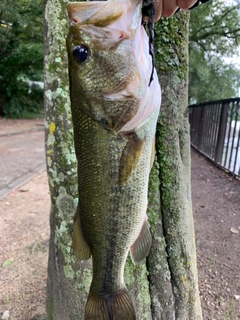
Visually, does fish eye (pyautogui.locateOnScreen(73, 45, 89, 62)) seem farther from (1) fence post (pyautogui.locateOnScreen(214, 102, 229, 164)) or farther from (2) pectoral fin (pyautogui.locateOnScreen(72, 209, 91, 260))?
(1) fence post (pyautogui.locateOnScreen(214, 102, 229, 164))

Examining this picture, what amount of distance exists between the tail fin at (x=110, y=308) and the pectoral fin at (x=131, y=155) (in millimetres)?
574

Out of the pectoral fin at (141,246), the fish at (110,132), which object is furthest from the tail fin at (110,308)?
the pectoral fin at (141,246)

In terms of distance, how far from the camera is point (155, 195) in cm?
208

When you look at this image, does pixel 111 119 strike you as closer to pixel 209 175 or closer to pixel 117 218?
pixel 117 218

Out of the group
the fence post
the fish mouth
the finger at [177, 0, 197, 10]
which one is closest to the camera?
the fish mouth

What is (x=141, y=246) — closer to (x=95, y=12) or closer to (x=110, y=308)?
(x=110, y=308)

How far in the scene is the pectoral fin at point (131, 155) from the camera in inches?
48.5

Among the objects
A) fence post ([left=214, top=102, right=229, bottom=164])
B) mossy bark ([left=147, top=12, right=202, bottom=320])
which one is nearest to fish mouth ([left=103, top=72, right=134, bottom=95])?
mossy bark ([left=147, top=12, right=202, bottom=320])

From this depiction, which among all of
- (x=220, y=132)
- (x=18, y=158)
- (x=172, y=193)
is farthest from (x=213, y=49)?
(x=172, y=193)

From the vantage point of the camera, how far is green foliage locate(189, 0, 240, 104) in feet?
42.2

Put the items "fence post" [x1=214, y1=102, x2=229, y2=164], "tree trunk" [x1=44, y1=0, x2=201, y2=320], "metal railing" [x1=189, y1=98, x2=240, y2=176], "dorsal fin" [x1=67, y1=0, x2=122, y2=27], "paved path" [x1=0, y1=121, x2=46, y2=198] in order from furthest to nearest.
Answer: "fence post" [x1=214, y1=102, x2=229, y2=164] → "metal railing" [x1=189, y1=98, x2=240, y2=176] → "paved path" [x1=0, y1=121, x2=46, y2=198] → "tree trunk" [x1=44, y1=0, x2=201, y2=320] → "dorsal fin" [x1=67, y1=0, x2=122, y2=27]

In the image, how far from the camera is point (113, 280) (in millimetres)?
1434

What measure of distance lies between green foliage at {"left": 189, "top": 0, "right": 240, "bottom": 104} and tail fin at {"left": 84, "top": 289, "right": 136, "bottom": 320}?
39.5 ft

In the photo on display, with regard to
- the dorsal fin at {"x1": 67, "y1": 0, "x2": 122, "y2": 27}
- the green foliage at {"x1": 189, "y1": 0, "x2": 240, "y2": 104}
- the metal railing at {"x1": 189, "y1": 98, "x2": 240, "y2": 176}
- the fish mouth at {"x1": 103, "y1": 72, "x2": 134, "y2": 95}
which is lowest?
the metal railing at {"x1": 189, "y1": 98, "x2": 240, "y2": 176}
